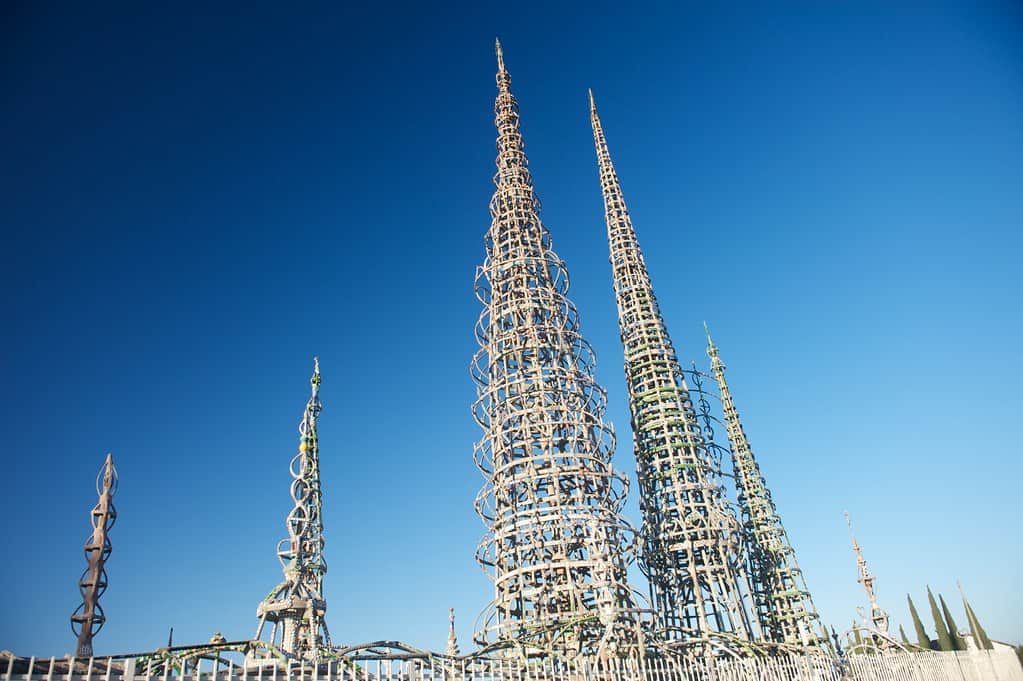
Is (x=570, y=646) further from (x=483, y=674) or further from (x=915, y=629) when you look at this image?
(x=915, y=629)

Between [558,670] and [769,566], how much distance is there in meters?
28.8

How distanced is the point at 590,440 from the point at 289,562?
46.6 feet

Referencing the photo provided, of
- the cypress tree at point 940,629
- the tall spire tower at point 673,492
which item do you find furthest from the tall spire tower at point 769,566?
the cypress tree at point 940,629

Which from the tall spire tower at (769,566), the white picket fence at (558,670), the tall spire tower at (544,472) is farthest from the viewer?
the tall spire tower at (769,566)

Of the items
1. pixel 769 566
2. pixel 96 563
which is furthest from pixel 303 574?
pixel 769 566

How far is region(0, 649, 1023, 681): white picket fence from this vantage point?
39.2 feet

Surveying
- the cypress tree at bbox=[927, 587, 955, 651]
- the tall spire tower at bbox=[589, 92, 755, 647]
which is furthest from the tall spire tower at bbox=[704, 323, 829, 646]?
the cypress tree at bbox=[927, 587, 955, 651]

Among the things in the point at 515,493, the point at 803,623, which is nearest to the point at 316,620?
the point at 515,493

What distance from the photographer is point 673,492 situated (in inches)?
1486

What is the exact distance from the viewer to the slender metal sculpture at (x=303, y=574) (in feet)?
96.5

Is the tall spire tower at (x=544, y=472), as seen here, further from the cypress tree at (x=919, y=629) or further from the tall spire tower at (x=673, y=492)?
the cypress tree at (x=919, y=629)

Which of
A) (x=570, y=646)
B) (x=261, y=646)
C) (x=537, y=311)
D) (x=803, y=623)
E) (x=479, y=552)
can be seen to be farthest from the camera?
(x=803, y=623)

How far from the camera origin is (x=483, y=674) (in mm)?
15992

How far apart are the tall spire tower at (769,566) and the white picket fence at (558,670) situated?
990cm
